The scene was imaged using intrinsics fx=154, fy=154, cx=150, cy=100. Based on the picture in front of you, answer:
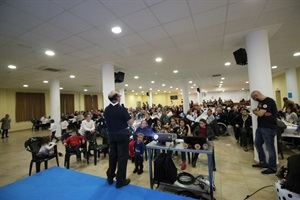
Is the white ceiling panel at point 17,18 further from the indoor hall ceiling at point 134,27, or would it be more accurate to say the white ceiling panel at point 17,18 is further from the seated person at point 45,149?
the seated person at point 45,149

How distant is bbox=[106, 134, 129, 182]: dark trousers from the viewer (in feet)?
7.11

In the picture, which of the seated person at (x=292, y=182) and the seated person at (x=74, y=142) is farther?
the seated person at (x=74, y=142)

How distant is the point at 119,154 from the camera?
7.19 feet

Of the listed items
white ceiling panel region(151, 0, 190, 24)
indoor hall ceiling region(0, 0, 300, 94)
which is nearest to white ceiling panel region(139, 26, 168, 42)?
indoor hall ceiling region(0, 0, 300, 94)

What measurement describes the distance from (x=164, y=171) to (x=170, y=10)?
2.73 m

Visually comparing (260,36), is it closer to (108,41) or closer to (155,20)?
(155,20)

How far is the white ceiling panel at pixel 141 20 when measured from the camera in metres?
2.68

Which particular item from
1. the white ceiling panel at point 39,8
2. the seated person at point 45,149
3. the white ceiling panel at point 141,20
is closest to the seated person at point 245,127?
the white ceiling panel at point 141,20

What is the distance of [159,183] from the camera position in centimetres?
262

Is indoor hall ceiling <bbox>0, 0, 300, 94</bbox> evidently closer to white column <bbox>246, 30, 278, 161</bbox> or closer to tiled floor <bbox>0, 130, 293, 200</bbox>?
white column <bbox>246, 30, 278, 161</bbox>

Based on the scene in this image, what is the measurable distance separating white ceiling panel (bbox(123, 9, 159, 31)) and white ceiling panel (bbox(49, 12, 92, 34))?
813 millimetres

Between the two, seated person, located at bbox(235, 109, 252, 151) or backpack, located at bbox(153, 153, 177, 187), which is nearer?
backpack, located at bbox(153, 153, 177, 187)

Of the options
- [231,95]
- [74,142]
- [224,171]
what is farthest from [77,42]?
[231,95]

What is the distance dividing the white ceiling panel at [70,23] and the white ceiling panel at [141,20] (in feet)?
2.67
